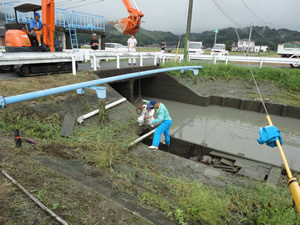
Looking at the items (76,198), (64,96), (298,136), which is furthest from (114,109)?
(298,136)

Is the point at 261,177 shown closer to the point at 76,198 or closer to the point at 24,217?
the point at 76,198

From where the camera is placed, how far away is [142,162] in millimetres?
5043

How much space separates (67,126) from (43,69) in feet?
13.1

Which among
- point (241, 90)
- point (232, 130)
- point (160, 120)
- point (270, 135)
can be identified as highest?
point (270, 135)

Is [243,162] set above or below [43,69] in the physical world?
below

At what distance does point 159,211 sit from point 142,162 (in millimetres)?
2030

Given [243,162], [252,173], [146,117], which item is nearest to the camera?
[252,173]

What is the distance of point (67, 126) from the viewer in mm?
6199

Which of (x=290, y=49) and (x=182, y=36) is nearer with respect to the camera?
(x=290, y=49)

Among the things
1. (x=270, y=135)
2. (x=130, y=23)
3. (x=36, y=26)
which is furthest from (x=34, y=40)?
(x=270, y=135)

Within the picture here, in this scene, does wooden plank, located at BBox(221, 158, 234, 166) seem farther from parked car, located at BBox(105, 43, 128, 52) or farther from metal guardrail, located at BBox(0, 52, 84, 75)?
parked car, located at BBox(105, 43, 128, 52)

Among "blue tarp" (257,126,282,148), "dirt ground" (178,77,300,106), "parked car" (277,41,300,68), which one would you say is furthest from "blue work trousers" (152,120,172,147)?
"parked car" (277,41,300,68)

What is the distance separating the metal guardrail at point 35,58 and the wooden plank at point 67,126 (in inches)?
121

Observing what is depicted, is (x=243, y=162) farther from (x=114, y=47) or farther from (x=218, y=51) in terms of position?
(x=218, y=51)
